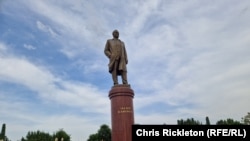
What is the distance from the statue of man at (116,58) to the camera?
14.4m

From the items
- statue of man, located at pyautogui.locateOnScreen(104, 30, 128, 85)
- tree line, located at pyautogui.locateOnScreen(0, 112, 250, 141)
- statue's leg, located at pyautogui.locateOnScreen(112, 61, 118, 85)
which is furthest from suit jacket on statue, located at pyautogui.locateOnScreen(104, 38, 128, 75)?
tree line, located at pyautogui.locateOnScreen(0, 112, 250, 141)

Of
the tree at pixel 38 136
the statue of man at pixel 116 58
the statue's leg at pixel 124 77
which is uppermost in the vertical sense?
the statue of man at pixel 116 58

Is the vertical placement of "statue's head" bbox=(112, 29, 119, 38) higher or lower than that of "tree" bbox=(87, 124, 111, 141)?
higher

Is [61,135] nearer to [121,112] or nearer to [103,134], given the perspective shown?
[103,134]

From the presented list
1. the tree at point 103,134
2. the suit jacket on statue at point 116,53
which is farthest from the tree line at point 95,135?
the suit jacket on statue at point 116,53

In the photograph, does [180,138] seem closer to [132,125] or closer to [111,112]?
[132,125]

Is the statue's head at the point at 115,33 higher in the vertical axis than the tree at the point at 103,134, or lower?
higher

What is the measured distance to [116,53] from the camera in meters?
14.5

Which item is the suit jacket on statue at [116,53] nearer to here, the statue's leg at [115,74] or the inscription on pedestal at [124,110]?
the statue's leg at [115,74]

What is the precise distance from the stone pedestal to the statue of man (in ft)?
3.19

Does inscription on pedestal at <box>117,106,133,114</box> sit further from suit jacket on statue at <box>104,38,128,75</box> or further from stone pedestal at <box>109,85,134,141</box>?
suit jacket on statue at <box>104,38,128,75</box>

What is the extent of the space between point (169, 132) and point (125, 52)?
4.80m

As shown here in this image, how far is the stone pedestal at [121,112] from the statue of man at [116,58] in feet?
3.19

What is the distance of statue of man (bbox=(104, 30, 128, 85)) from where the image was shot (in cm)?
1439
